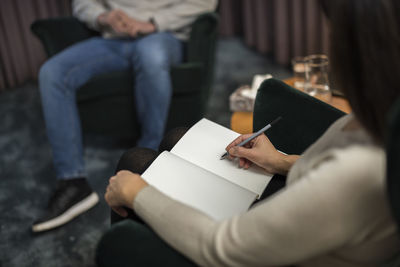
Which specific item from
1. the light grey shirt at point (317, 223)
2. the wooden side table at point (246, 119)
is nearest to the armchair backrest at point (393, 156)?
the light grey shirt at point (317, 223)

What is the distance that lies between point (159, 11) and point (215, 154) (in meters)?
1.26

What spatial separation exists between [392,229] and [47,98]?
4.95 feet

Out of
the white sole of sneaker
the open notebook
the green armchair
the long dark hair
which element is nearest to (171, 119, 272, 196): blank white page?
the open notebook

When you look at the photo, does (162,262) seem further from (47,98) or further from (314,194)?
(47,98)

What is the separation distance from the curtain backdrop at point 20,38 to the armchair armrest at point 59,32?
103cm

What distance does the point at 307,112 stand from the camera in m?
1.10

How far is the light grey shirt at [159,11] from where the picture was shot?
203cm

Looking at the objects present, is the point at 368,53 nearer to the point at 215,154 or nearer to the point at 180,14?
the point at 215,154

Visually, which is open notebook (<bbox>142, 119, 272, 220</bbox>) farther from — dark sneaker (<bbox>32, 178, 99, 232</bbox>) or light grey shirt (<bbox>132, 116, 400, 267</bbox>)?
dark sneaker (<bbox>32, 178, 99, 232</bbox>)

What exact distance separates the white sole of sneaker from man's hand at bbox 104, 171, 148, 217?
833mm

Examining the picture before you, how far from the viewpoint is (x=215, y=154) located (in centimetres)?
104

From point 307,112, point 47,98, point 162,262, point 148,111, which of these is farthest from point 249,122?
point 47,98

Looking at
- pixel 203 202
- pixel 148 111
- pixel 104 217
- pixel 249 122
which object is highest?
pixel 203 202

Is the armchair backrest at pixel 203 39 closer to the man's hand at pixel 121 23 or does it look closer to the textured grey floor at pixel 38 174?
the man's hand at pixel 121 23
